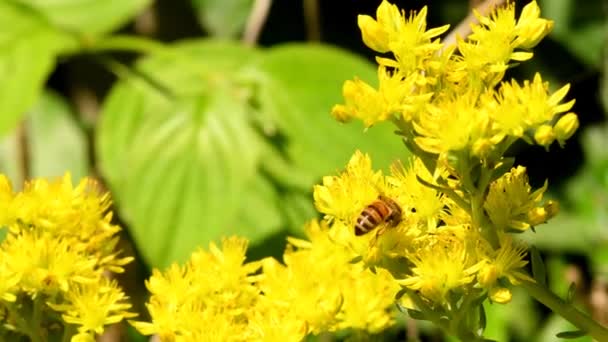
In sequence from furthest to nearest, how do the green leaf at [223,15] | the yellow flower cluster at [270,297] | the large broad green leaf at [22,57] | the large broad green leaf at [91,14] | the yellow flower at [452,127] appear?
1. the green leaf at [223,15]
2. the large broad green leaf at [91,14]
3. the large broad green leaf at [22,57]
4. the yellow flower cluster at [270,297]
5. the yellow flower at [452,127]

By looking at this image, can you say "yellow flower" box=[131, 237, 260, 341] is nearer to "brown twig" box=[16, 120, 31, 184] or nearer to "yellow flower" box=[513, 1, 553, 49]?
"yellow flower" box=[513, 1, 553, 49]

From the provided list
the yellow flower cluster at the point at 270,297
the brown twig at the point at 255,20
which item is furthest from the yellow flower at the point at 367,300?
the brown twig at the point at 255,20

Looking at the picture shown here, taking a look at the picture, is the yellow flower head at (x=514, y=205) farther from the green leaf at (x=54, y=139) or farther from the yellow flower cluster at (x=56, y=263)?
the green leaf at (x=54, y=139)

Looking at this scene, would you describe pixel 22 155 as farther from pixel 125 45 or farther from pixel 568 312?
pixel 568 312

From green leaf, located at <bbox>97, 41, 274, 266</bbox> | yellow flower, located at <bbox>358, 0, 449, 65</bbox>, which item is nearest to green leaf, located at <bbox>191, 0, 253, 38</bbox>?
green leaf, located at <bbox>97, 41, 274, 266</bbox>

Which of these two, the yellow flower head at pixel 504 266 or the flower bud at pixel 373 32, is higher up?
the flower bud at pixel 373 32

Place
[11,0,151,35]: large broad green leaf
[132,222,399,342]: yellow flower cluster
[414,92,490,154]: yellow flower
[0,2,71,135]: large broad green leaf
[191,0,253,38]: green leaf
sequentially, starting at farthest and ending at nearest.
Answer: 1. [191,0,253,38]: green leaf
2. [11,0,151,35]: large broad green leaf
3. [0,2,71,135]: large broad green leaf
4. [132,222,399,342]: yellow flower cluster
5. [414,92,490,154]: yellow flower
